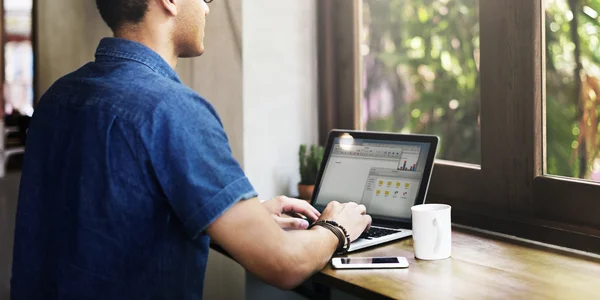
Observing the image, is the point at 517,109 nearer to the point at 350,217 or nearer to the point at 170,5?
the point at 350,217

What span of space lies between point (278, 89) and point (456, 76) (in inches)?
23.8

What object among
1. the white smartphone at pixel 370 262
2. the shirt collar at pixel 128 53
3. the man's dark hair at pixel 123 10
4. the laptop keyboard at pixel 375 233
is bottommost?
the white smartphone at pixel 370 262

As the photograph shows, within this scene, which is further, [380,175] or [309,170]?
[309,170]

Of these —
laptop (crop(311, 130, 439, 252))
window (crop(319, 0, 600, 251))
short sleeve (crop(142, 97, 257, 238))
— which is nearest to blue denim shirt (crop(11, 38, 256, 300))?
short sleeve (crop(142, 97, 257, 238))

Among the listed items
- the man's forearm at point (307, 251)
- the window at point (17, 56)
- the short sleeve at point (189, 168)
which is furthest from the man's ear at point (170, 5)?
the window at point (17, 56)

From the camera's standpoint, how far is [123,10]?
134cm

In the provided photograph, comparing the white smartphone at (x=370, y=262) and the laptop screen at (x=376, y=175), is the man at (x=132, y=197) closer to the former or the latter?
the white smartphone at (x=370, y=262)

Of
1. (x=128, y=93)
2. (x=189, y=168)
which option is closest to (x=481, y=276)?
(x=189, y=168)

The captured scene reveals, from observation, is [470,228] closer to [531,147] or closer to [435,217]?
[531,147]

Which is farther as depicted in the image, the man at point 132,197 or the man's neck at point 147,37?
the man's neck at point 147,37

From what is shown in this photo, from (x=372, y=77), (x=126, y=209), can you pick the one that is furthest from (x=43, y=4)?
(x=126, y=209)

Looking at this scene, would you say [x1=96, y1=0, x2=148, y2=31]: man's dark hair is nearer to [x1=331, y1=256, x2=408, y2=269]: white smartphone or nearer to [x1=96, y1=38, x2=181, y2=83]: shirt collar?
[x1=96, y1=38, x2=181, y2=83]: shirt collar

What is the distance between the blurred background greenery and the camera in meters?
1.61

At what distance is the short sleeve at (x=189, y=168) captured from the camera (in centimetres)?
114
